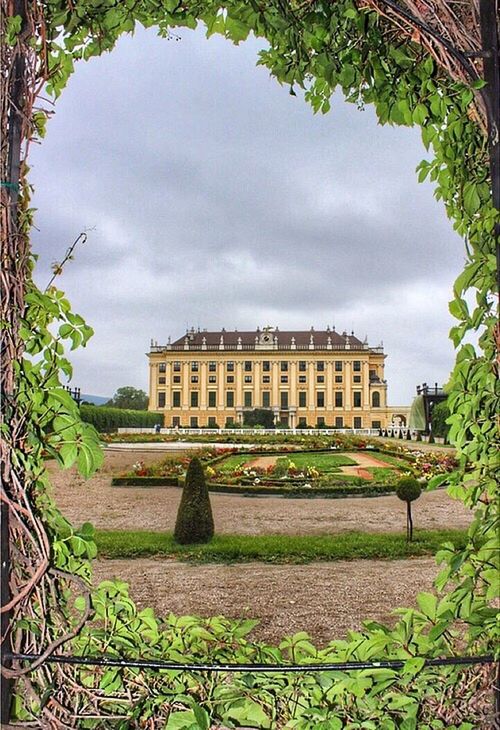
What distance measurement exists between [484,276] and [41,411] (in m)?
0.76

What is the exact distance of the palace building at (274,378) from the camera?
49.6 feet

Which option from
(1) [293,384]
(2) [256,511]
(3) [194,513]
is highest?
(1) [293,384]

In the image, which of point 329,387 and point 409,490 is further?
point 329,387

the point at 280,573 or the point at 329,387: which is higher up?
the point at 329,387

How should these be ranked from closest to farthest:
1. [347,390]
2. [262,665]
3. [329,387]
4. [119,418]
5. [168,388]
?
[262,665]
[119,418]
[168,388]
[347,390]
[329,387]

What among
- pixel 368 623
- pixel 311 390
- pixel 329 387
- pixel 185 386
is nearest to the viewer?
pixel 368 623

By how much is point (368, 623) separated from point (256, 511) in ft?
15.2

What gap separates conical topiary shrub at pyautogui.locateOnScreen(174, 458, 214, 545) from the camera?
156 inches

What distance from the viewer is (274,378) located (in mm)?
21109

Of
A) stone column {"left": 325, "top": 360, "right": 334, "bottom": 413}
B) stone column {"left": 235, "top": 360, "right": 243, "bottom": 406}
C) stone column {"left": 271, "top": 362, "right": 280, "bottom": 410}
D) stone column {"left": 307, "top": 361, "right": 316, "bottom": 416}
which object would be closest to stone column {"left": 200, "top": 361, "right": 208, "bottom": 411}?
stone column {"left": 235, "top": 360, "right": 243, "bottom": 406}

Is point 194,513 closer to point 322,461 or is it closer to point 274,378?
point 322,461

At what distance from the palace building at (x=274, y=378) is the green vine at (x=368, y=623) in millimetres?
12634

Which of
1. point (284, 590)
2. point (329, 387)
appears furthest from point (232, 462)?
point (329, 387)

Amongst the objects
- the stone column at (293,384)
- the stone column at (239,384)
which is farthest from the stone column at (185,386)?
the stone column at (293,384)
